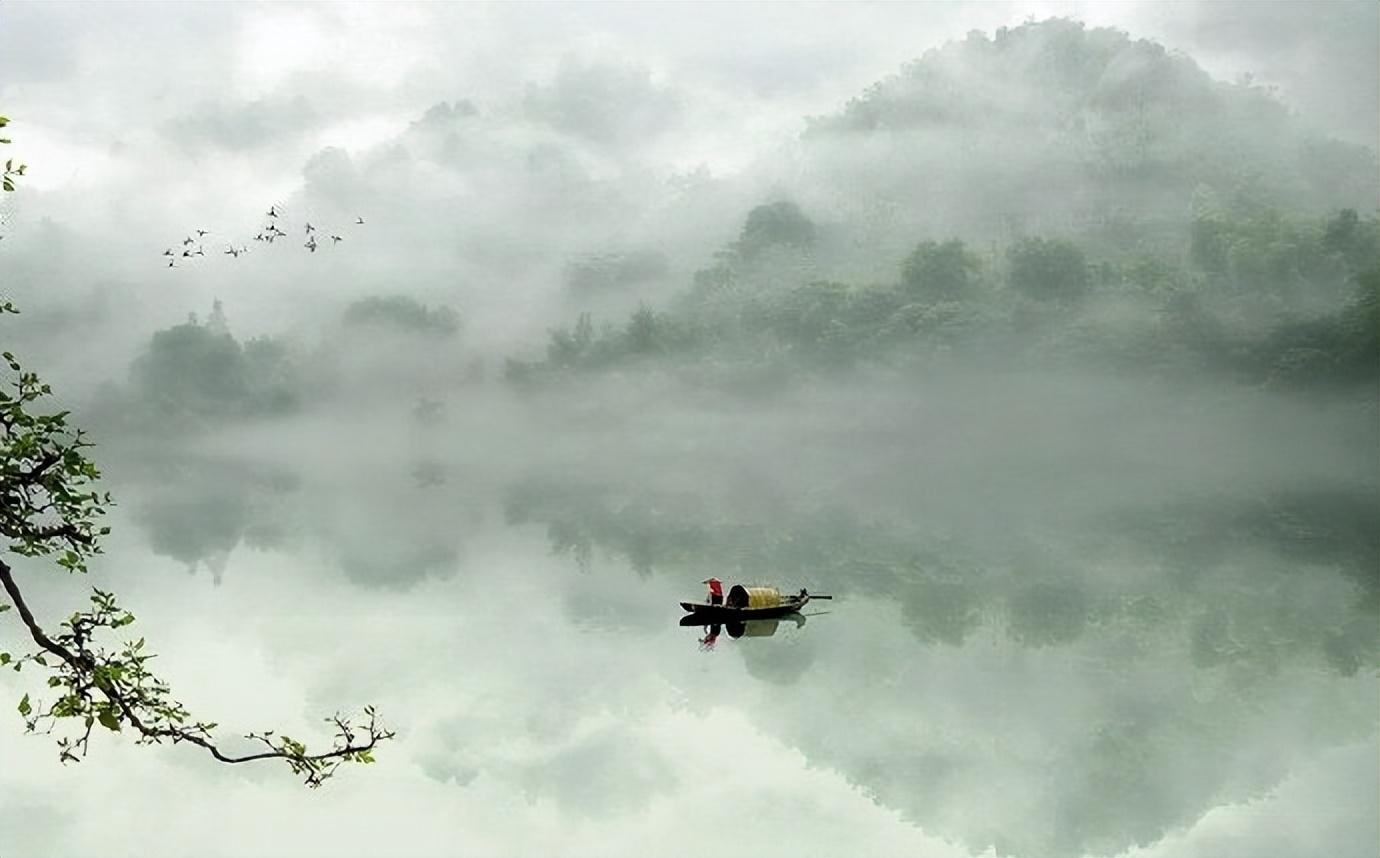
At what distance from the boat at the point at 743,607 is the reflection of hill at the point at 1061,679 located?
154 cm

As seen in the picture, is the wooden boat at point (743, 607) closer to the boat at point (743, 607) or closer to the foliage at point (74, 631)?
the boat at point (743, 607)

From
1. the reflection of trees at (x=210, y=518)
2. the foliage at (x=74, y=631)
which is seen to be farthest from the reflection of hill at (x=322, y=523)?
the foliage at (x=74, y=631)

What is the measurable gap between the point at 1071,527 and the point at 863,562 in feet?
160

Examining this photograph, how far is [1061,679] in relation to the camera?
44812mm

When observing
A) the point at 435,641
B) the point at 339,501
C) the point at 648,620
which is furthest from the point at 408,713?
the point at 339,501

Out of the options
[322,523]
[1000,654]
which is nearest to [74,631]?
[1000,654]

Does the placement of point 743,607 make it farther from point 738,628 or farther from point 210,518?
point 210,518

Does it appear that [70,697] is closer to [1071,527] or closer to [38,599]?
[38,599]

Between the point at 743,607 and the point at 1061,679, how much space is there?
13.2 m

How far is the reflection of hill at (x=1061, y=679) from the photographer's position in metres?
34.9

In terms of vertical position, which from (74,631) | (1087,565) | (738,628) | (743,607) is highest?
(1087,565)

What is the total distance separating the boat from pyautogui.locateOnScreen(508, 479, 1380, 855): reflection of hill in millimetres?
1545

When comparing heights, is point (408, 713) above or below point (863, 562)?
below

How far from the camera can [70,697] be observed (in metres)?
7.13
